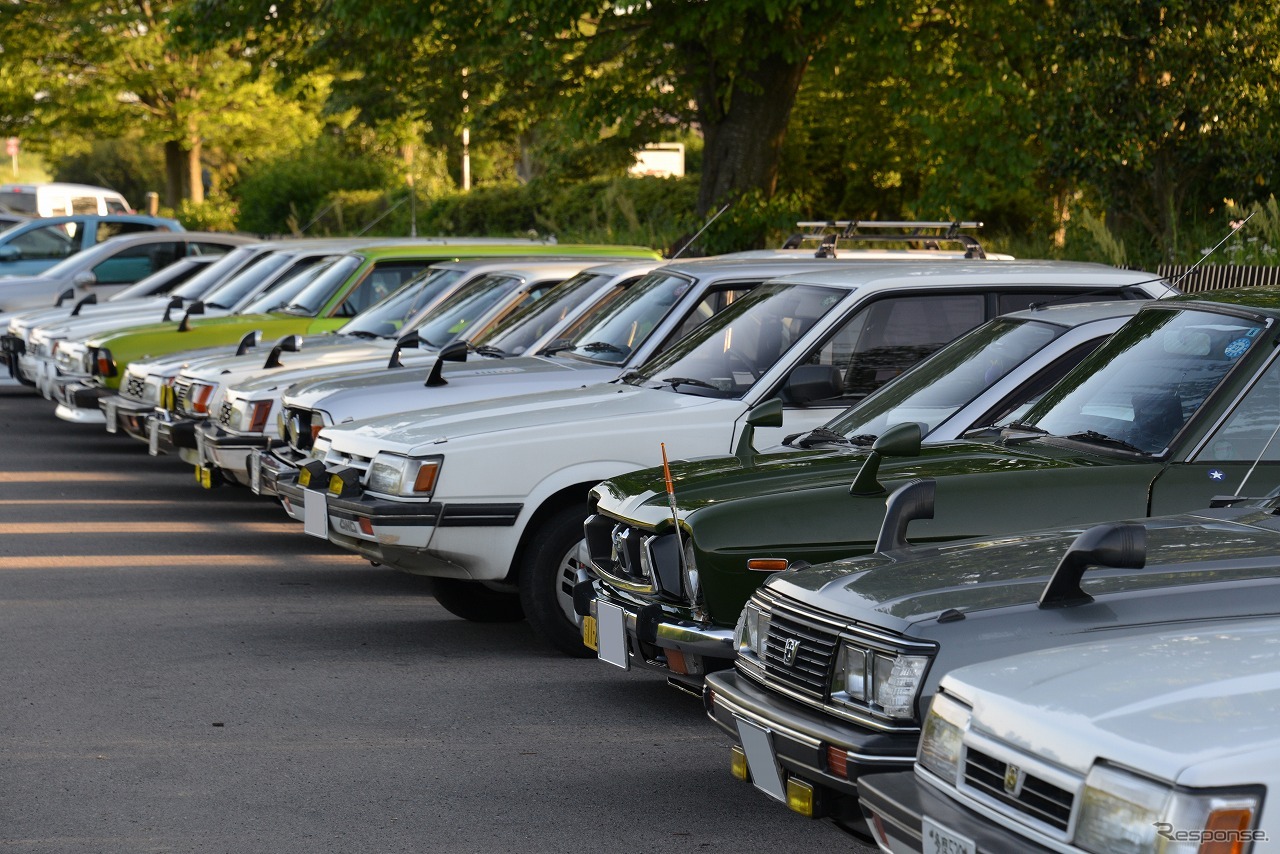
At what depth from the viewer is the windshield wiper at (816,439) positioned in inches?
264

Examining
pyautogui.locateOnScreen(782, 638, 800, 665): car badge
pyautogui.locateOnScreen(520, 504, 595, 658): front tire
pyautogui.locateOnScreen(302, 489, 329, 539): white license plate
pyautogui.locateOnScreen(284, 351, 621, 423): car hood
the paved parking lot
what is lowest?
the paved parking lot

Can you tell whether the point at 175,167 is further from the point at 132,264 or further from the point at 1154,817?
the point at 1154,817

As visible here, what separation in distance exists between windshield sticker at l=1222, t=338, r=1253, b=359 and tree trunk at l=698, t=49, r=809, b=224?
43.8 ft

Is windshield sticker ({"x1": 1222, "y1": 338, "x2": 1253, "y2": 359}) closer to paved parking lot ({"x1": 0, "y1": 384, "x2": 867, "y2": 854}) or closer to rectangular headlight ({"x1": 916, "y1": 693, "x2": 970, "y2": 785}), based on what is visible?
paved parking lot ({"x1": 0, "y1": 384, "x2": 867, "y2": 854})

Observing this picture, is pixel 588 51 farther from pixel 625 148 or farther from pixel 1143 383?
pixel 1143 383

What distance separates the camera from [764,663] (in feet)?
14.6

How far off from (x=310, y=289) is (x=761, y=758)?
419 inches

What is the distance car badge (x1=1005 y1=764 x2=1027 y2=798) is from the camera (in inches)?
123

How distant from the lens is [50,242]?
25188 millimetres

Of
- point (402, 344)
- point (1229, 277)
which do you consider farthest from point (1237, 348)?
point (1229, 277)

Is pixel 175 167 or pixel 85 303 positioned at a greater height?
pixel 175 167

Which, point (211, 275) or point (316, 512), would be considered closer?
point (316, 512)

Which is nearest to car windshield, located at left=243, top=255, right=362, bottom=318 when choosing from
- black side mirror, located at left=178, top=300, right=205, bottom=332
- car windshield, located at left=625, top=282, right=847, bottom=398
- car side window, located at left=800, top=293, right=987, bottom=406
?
black side mirror, located at left=178, top=300, right=205, bottom=332

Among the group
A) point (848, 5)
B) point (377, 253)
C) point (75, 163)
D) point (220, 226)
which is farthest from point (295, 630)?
point (75, 163)
